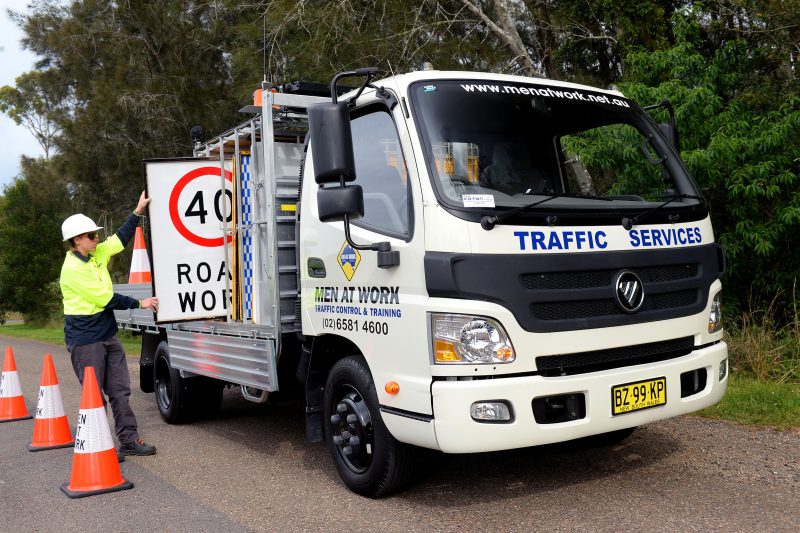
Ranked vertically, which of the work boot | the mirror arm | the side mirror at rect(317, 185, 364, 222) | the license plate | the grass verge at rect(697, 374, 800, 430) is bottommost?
the work boot

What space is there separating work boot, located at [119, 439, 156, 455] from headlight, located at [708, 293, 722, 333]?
4338mm

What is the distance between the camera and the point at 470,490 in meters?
4.86

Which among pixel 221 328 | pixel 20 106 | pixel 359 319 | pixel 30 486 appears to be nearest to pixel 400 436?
pixel 359 319

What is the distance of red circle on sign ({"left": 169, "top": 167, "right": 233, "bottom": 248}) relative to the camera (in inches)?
242

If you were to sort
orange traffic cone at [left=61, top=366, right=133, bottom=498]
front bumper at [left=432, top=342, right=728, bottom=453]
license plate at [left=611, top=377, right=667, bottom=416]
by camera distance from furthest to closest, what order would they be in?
orange traffic cone at [left=61, top=366, right=133, bottom=498] → license plate at [left=611, top=377, right=667, bottom=416] → front bumper at [left=432, top=342, right=728, bottom=453]

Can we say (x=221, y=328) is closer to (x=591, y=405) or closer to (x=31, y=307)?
(x=591, y=405)

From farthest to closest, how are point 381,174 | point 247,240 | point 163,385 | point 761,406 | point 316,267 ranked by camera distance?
point 163,385 < point 761,406 < point 247,240 < point 316,267 < point 381,174

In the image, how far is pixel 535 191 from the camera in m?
4.82

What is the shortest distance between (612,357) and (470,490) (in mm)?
1282

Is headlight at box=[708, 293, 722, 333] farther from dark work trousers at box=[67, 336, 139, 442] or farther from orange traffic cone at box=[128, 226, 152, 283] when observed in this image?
orange traffic cone at box=[128, 226, 152, 283]

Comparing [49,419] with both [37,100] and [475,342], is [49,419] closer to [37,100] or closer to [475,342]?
[475,342]

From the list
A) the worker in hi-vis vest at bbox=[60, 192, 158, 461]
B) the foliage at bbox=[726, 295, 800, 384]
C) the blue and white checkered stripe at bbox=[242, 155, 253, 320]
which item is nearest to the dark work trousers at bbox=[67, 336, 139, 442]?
the worker in hi-vis vest at bbox=[60, 192, 158, 461]

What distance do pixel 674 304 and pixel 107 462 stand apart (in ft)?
12.7

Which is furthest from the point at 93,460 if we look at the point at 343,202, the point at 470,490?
the point at 343,202
